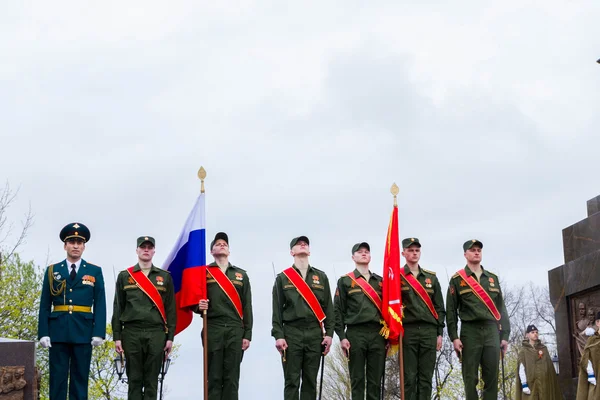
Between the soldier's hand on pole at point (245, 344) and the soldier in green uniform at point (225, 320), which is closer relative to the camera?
the soldier in green uniform at point (225, 320)

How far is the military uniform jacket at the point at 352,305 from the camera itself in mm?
10922

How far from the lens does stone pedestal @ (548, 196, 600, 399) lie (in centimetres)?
1273

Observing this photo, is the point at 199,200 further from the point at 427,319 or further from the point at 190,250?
the point at 427,319

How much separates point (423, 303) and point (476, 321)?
70cm

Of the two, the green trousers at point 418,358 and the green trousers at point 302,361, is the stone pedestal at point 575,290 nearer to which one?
the green trousers at point 418,358

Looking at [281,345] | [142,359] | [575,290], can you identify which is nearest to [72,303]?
[142,359]

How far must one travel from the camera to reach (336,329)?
10922 mm

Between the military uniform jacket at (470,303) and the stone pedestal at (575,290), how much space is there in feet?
6.26

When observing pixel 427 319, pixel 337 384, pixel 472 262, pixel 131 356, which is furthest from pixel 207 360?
pixel 337 384

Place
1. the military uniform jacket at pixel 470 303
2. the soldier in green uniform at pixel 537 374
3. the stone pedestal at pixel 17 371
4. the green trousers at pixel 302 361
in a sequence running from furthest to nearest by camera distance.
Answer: the soldier in green uniform at pixel 537 374 < the military uniform jacket at pixel 470 303 < the green trousers at pixel 302 361 < the stone pedestal at pixel 17 371

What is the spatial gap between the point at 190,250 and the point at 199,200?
2.57 ft

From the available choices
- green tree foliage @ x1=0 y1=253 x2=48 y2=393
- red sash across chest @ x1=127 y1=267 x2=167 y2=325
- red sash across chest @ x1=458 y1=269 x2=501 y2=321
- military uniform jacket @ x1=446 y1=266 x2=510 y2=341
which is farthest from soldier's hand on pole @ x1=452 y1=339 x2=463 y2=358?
green tree foliage @ x1=0 y1=253 x2=48 y2=393

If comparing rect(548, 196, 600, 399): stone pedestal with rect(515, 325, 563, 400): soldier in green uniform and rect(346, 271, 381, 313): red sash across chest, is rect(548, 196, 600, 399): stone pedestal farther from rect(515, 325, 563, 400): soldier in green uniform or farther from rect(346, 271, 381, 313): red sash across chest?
rect(346, 271, 381, 313): red sash across chest

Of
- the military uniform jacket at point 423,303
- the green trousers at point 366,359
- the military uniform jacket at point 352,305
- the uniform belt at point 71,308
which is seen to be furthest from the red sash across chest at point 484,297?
the uniform belt at point 71,308
